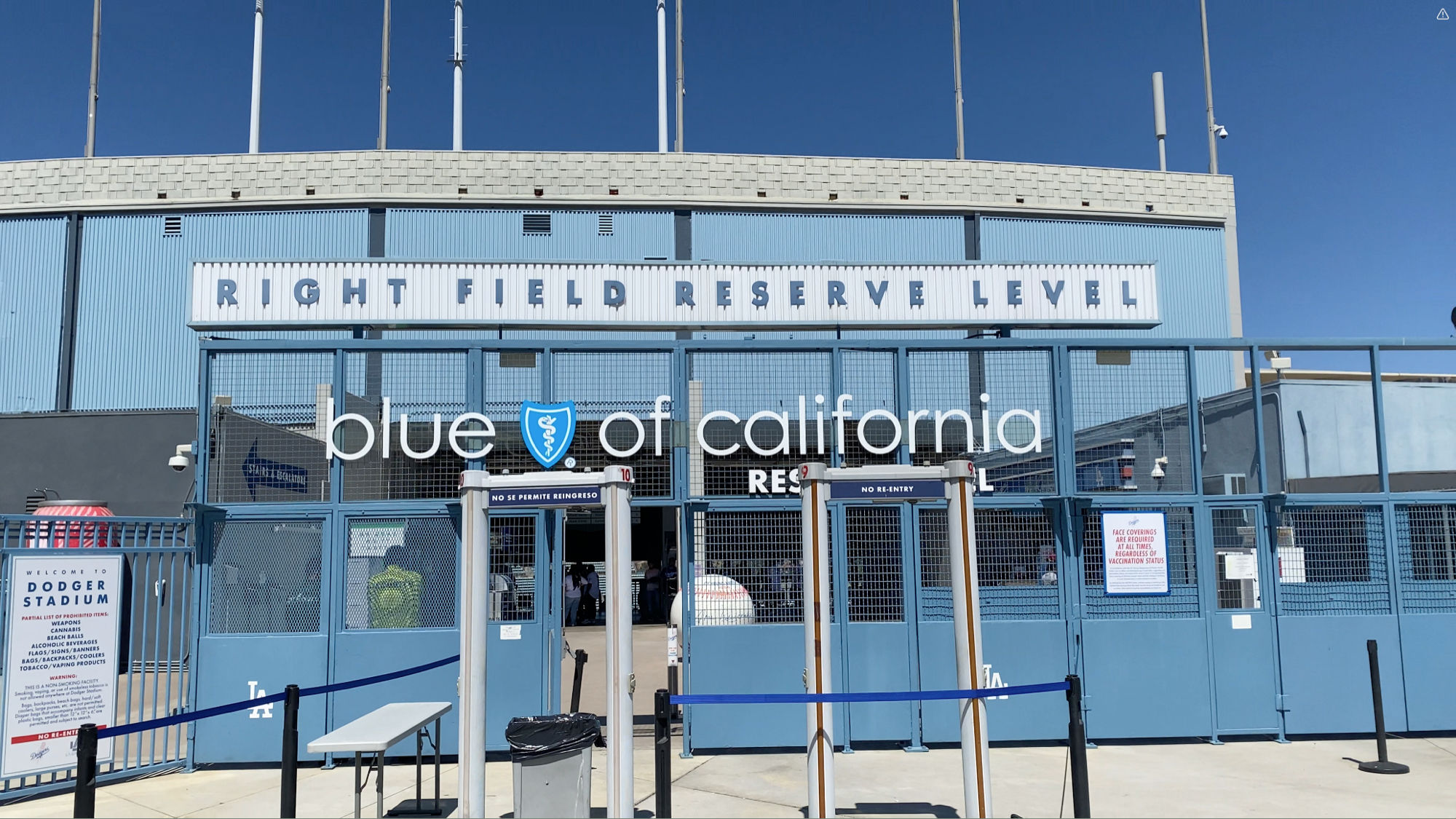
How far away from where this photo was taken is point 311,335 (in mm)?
12695

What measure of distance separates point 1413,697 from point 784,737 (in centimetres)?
649

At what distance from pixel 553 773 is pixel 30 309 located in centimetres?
2632

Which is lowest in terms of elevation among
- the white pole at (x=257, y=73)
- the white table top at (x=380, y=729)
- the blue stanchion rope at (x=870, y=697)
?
the white table top at (x=380, y=729)

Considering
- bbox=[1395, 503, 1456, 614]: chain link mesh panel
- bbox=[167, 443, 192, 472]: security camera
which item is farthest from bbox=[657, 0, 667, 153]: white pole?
bbox=[1395, 503, 1456, 614]: chain link mesh panel

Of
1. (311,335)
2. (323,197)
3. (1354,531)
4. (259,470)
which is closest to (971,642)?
(1354,531)

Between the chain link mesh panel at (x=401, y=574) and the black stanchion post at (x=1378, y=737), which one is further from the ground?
the chain link mesh panel at (x=401, y=574)

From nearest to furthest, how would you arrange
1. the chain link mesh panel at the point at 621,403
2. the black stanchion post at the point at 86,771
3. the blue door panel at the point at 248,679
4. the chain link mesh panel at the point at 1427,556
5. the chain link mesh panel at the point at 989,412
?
the black stanchion post at the point at 86,771 → the blue door panel at the point at 248,679 → the chain link mesh panel at the point at 621,403 → the chain link mesh panel at the point at 989,412 → the chain link mesh panel at the point at 1427,556

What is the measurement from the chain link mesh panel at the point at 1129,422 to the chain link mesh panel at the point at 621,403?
4347 mm

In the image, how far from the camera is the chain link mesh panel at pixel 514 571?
32.4ft

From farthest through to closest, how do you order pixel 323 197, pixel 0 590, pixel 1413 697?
pixel 323 197, pixel 1413 697, pixel 0 590

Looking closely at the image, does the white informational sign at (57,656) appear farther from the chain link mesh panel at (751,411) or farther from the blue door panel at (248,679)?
the chain link mesh panel at (751,411)

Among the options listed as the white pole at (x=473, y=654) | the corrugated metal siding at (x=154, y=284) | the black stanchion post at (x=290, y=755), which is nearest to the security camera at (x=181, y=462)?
the corrugated metal siding at (x=154, y=284)

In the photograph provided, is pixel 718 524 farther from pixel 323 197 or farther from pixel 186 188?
pixel 186 188

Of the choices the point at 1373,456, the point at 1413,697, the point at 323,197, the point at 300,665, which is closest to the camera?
the point at 300,665
